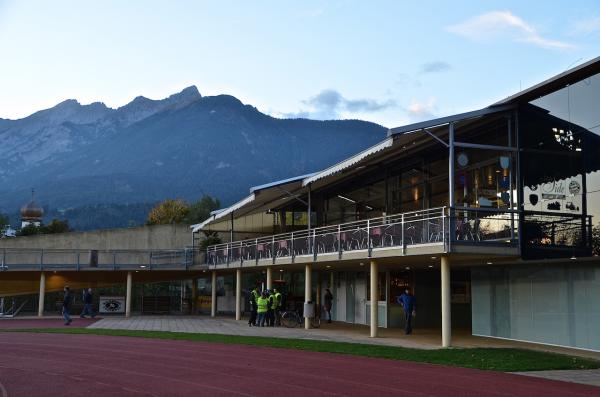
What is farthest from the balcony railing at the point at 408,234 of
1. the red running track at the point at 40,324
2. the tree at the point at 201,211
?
the tree at the point at 201,211

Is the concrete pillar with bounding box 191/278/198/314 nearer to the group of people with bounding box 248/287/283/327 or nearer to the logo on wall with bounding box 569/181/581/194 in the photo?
the group of people with bounding box 248/287/283/327

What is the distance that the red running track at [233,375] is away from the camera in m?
12.0

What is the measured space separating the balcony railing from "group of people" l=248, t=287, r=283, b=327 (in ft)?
6.11

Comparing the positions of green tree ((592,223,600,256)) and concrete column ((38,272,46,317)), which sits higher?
green tree ((592,223,600,256))

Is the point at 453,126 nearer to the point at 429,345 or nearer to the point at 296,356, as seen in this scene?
the point at 429,345

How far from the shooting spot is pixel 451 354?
57.6ft

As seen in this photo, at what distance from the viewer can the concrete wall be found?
44844mm

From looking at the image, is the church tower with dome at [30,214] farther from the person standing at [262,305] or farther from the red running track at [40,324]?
the person standing at [262,305]

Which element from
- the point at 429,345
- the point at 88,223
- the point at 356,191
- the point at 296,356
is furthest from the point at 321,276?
the point at 88,223

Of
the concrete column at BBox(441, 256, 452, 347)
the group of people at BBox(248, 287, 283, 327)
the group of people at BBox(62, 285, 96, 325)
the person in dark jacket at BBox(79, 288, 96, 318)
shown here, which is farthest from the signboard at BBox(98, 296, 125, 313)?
the concrete column at BBox(441, 256, 452, 347)

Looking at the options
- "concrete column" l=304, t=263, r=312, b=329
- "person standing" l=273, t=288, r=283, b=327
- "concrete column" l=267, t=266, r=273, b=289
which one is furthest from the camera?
"concrete column" l=267, t=266, r=273, b=289

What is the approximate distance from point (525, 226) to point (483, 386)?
28.6ft

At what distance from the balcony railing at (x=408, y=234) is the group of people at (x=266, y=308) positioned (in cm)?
186

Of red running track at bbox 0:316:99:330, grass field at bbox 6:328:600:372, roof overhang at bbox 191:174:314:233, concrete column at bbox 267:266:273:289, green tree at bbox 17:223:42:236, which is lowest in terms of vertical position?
red running track at bbox 0:316:99:330
